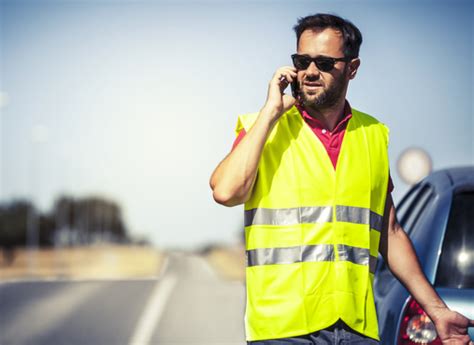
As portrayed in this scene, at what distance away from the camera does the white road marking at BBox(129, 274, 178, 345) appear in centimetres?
1380

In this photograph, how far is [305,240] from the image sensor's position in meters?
3.89

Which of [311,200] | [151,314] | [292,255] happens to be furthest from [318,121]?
[151,314]

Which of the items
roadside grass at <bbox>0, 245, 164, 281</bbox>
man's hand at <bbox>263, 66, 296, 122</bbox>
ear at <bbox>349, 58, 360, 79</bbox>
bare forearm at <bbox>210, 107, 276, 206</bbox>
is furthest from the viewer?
roadside grass at <bbox>0, 245, 164, 281</bbox>

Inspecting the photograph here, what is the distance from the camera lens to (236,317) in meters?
17.4

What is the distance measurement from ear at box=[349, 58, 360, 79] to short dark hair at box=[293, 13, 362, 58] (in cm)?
3

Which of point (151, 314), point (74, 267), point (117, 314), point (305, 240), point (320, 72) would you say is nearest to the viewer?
point (305, 240)

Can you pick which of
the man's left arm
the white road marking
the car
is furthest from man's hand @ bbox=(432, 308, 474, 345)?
the white road marking

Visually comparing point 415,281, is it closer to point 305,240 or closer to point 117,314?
point 305,240

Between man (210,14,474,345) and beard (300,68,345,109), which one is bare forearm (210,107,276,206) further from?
beard (300,68,345,109)

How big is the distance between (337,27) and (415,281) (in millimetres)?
1138

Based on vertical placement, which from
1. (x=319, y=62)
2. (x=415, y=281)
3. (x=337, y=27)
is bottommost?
(x=415, y=281)

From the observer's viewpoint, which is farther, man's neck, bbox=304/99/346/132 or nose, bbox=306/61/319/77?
man's neck, bbox=304/99/346/132

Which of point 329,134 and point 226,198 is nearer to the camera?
point 226,198

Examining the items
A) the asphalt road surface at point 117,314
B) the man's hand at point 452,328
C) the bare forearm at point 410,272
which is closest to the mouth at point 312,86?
the bare forearm at point 410,272
